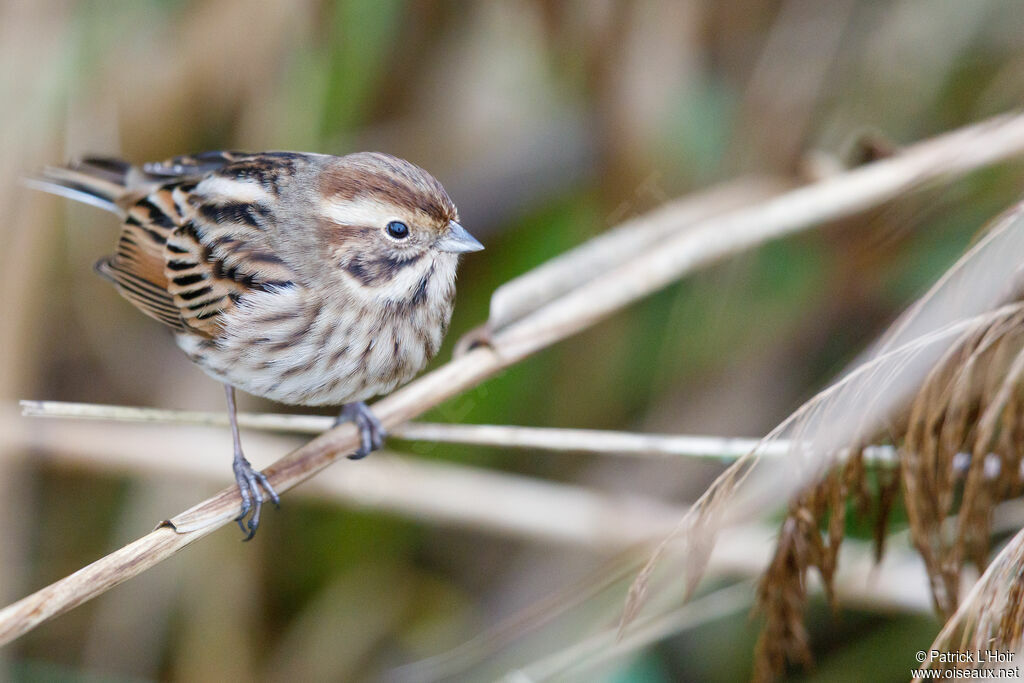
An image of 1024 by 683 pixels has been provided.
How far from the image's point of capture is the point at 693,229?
9.82 feet

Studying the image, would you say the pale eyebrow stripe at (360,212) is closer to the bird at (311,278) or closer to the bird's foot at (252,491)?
the bird at (311,278)

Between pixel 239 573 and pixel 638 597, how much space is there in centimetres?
222

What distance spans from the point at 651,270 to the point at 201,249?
4.19 feet

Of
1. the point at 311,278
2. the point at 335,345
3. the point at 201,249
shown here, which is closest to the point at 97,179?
the point at 201,249

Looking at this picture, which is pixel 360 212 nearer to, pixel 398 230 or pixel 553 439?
pixel 398 230

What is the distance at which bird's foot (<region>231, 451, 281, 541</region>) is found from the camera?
2.29 m

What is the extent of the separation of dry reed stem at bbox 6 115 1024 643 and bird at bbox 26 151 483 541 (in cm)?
9

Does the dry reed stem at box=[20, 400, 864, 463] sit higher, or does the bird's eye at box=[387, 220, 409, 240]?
the bird's eye at box=[387, 220, 409, 240]

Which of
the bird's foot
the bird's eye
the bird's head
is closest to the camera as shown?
the bird's head

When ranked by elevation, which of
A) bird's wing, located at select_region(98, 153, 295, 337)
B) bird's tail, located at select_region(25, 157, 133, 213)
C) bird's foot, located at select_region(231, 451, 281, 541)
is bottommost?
bird's foot, located at select_region(231, 451, 281, 541)

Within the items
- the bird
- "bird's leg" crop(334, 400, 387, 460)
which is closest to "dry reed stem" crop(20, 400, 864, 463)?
the bird

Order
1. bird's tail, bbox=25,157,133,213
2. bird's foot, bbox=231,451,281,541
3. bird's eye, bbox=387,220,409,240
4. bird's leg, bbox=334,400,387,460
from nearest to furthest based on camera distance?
bird's eye, bbox=387,220,409,240 → bird's foot, bbox=231,451,281,541 → bird's leg, bbox=334,400,387,460 → bird's tail, bbox=25,157,133,213

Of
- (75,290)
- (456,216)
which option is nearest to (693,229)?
(456,216)

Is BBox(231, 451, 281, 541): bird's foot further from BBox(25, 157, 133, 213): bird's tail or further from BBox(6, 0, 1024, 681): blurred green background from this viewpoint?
BBox(25, 157, 133, 213): bird's tail
